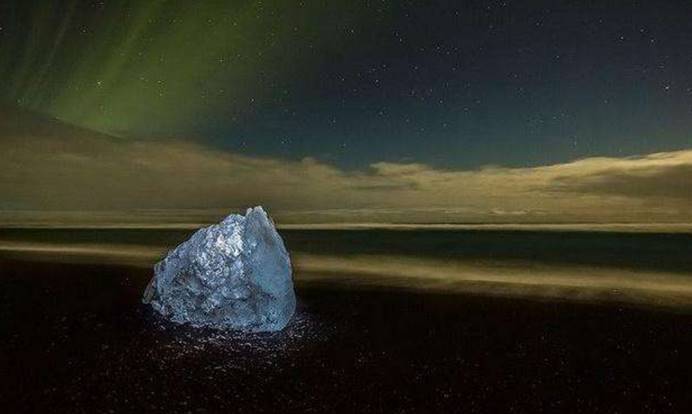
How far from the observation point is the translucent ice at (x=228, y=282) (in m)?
13.6

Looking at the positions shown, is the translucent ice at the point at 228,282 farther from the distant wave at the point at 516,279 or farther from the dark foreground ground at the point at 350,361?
the distant wave at the point at 516,279

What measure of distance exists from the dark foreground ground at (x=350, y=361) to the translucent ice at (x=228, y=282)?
740 millimetres

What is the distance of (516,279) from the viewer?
30.2m

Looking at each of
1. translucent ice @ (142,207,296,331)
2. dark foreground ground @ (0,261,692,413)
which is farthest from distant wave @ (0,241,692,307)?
translucent ice @ (142,207,296,331)

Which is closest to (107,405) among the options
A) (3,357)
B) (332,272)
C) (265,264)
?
(3,357)

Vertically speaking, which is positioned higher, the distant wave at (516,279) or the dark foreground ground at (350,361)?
the dark foreground ground at (350,361)

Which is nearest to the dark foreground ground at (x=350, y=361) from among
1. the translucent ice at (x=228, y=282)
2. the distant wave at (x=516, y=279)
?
the translucent ice at (x=228, y=282)

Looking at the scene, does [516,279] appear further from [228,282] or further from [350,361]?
[228,282]

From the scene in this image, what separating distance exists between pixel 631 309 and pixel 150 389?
18833mm

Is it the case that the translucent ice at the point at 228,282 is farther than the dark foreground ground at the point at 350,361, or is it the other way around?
the translucent ice at the point at 228,282

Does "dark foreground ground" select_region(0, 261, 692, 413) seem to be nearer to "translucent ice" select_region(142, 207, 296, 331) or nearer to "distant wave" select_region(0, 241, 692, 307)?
"translucent ice" select_region(142, 207, 296, 331)

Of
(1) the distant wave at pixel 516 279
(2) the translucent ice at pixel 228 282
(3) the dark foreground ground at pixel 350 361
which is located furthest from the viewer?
(1) the distant wave at pixel 516 279

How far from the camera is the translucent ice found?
13.6 meters

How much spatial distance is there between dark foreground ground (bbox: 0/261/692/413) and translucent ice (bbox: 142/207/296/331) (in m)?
0.74
